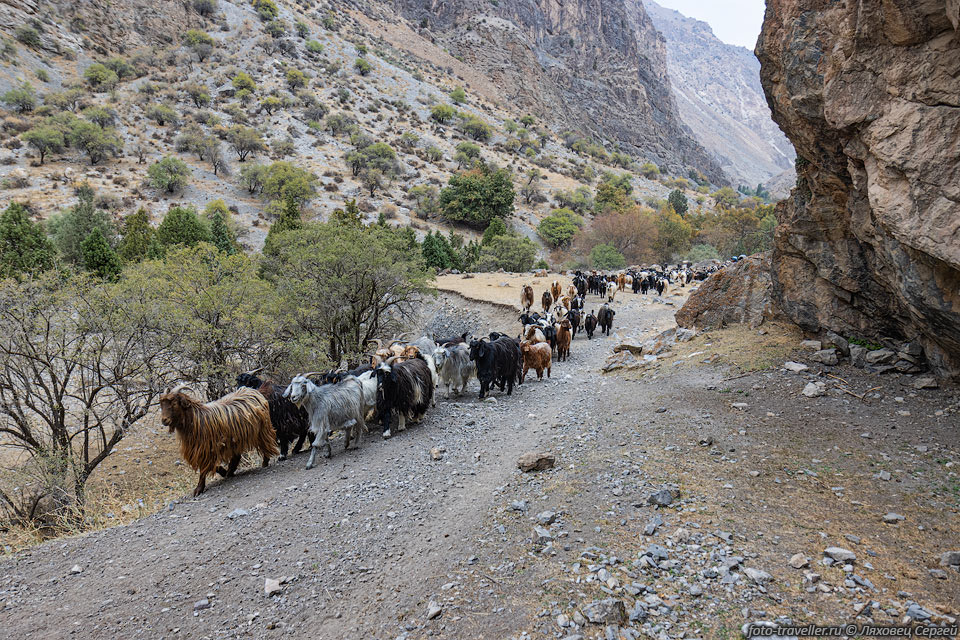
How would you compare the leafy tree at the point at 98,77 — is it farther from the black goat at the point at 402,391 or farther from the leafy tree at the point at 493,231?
the black goat at the point at 402,391

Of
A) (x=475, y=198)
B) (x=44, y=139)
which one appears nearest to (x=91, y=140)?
(x=44, y=139)

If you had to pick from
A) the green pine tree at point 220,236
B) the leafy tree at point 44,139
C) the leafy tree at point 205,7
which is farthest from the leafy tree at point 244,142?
the leafy tree at point 205,7

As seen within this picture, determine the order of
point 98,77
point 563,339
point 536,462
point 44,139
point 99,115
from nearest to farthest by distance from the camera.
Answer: point 536,462
point 563,339
point 44,139
point 99,115
point 98,77

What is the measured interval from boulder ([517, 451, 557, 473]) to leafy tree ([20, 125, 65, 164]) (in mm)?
51110

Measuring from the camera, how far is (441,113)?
70.2 m

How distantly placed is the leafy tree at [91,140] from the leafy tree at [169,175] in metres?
5.30

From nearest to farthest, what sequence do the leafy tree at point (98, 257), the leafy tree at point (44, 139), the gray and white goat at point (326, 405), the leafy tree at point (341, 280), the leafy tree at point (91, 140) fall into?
the gray and white goat at point (326, 405) → the leafy tree at point (341, 280) → the leafy tree at point (98, 257) → the leafy tree at point (44, 139) → the leafy tree at point (91, 140)

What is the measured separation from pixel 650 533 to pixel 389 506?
2.85m

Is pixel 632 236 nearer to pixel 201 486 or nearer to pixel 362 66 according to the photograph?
pixel 201 486

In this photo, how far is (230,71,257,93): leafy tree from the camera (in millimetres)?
56062

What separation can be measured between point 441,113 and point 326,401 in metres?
71.5

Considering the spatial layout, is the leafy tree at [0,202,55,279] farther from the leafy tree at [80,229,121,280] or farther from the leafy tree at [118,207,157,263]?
the leafy tree at [118,207,157,263]

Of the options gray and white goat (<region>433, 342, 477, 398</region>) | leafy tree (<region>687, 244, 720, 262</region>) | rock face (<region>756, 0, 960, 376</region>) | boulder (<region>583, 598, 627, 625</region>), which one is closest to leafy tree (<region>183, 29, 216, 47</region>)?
leafy tree (<region>687, 244, 720, 262</region>)

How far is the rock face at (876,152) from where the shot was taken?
3697 millimetres
